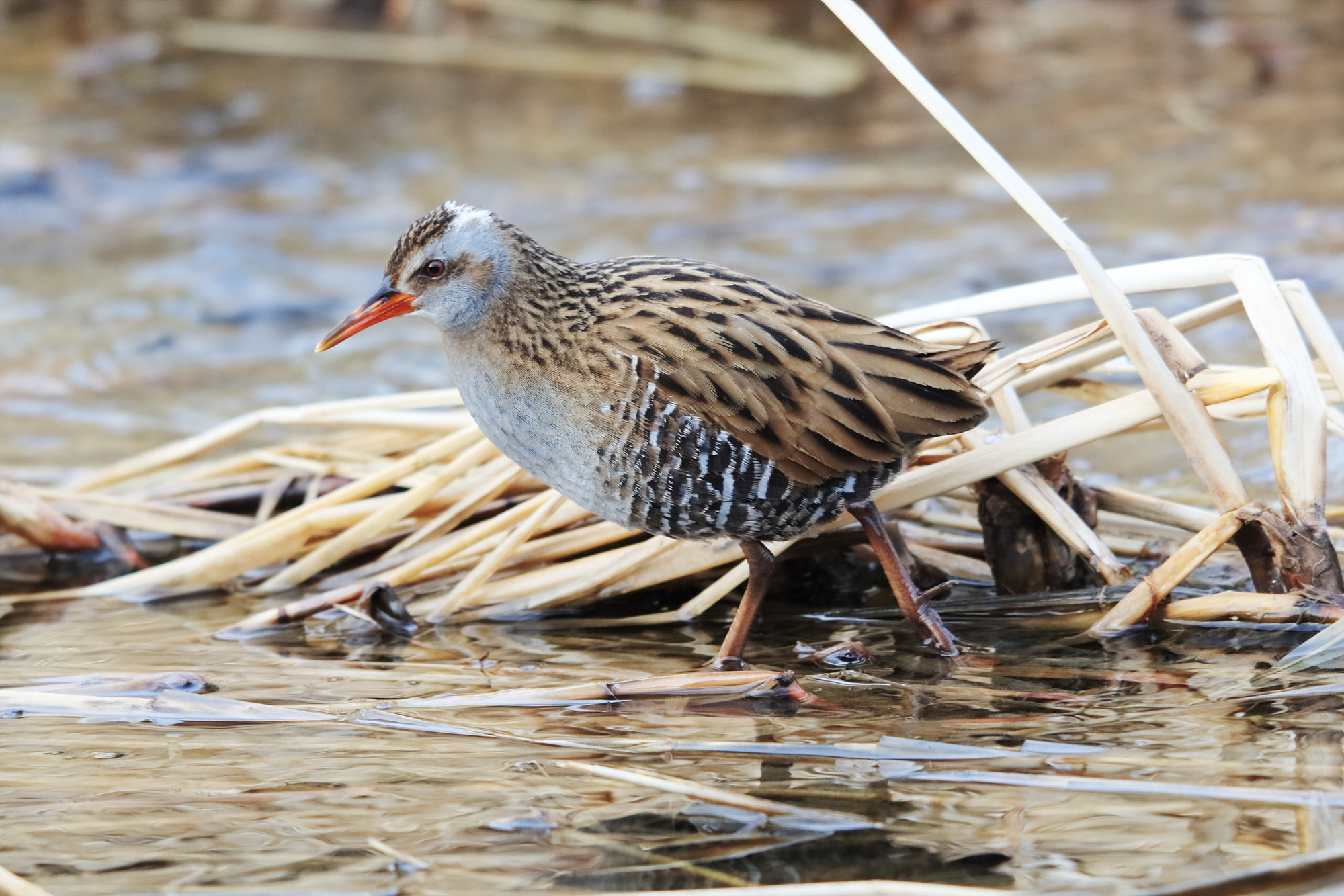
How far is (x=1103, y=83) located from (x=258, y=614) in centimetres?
782

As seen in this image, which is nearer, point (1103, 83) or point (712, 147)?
point (712, 147)

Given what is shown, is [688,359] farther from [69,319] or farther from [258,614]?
[69,319]

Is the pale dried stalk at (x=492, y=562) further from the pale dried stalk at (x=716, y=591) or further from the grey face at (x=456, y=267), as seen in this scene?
the grey face at (x=456, y=267)

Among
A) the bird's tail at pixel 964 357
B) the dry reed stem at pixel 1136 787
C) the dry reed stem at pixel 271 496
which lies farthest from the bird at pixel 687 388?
the dry reed stem at pixel 271 496

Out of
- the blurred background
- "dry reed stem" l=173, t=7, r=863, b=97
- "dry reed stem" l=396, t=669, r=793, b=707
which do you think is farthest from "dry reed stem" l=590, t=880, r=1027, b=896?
"dry reed stem" l=173, t=7, r=863, b=97

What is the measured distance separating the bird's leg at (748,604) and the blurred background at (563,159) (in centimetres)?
→ 285

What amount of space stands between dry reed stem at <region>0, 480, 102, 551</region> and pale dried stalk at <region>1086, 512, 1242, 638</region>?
9.05 ft

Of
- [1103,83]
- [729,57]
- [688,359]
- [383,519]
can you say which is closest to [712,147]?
[729,57]

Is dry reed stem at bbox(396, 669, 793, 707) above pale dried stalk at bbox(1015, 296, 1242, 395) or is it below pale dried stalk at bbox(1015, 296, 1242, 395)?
below

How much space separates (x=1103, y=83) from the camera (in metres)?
10.2

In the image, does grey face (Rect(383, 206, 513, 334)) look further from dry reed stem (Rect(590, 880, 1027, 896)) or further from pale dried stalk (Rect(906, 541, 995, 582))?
dry reed stem (Rect(590, 880, 1027, 896))

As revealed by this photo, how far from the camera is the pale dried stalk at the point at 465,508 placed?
13.5ft

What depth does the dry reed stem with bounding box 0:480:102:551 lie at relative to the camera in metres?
4.34

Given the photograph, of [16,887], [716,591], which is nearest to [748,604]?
[716,591]
